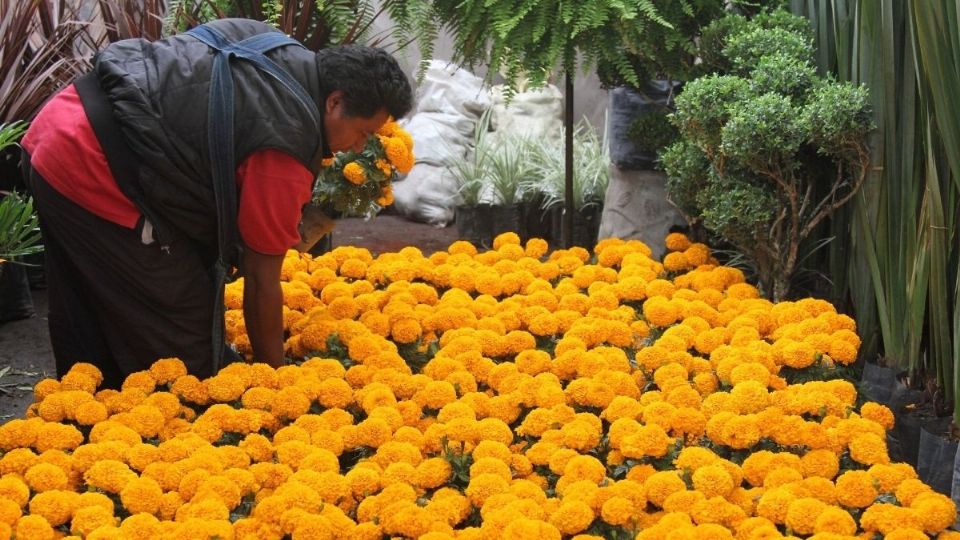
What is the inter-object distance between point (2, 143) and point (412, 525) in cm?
160

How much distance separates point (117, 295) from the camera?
11.9 ft

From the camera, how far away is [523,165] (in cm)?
632

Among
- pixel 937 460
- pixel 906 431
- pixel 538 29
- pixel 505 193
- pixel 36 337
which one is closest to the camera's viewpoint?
pixel 937 460

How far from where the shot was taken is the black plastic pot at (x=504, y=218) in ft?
20.2

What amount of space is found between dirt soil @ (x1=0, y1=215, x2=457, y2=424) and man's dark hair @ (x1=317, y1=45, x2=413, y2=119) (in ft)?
5.81

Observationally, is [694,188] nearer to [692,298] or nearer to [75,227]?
[692,298]

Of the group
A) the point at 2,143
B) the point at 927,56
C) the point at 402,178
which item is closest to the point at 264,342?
the point at 2,143

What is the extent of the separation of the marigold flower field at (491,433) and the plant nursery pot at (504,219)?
1.80 meters

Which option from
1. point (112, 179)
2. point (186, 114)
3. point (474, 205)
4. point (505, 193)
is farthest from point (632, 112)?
point (112, 179)

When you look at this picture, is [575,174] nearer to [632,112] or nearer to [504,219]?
[504,219]

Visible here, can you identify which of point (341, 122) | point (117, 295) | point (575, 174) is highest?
point (341, 122)

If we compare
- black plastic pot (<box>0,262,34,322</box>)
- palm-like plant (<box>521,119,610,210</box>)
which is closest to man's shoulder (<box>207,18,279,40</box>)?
black plastic pot (<box>0,262,34,322</box>)

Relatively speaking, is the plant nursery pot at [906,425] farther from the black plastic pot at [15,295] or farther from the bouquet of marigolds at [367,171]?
the black plastic pot at [15,295]

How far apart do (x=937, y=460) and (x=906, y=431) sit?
0.24m
